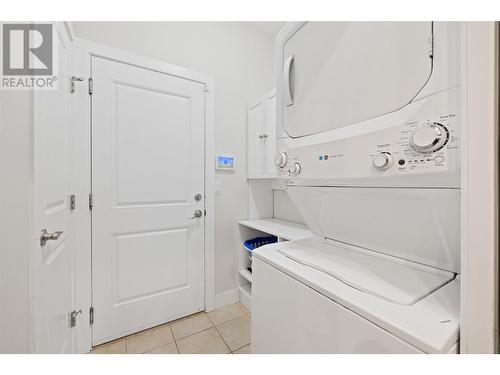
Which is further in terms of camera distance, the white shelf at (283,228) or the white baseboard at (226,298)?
the white baseboard at (226,298)

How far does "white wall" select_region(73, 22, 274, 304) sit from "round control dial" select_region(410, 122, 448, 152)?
1.79 metres

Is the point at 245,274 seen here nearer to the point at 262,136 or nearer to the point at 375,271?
the point at 262,136

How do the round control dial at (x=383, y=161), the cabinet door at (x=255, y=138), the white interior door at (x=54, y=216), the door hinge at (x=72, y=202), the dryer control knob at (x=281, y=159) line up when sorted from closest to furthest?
the round control dial at (x=383, y=161), the white interior door at (x=54, y=216), the dryer control knob at (x=281, y=159), the door hinge at (x=72, y=202), the cabinet door at (x=255, y=138)

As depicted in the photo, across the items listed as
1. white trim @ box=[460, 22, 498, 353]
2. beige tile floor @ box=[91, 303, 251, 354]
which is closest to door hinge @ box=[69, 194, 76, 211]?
beige tile floor @ box=[91, 303, 251, 354]

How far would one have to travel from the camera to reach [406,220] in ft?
2.46

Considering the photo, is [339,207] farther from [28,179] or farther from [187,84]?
[187,84]

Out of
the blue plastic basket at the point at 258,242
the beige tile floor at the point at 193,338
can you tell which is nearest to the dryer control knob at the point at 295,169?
the blue plastic basket at the point at 258,242

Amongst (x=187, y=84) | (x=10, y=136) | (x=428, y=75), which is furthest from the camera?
(x=187, y=84)

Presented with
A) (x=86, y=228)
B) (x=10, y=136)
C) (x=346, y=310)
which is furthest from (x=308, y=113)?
(x=86, y=228)

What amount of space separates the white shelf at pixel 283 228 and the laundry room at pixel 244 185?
0.04 metres

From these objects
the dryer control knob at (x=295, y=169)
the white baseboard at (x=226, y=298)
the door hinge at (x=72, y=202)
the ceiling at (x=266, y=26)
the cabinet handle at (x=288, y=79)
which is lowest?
the white baseboard at (x=226, y=298)

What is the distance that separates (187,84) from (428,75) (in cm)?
189

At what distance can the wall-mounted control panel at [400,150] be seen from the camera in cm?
57

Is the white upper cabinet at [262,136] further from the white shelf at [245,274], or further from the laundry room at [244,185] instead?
the white shelf at [245,274]
